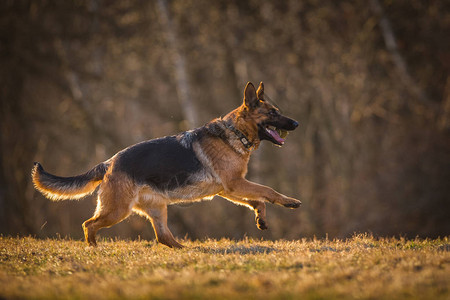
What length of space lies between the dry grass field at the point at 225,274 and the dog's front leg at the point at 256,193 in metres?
0.78

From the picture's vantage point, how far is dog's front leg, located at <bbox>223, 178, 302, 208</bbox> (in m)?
7.15

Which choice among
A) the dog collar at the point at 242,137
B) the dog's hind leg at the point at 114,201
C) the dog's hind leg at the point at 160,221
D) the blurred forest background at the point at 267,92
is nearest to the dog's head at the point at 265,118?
the dog collar at the point at 242,137

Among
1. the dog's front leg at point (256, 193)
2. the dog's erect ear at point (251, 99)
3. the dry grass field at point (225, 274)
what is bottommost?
the dry grass field at point (225, 274)

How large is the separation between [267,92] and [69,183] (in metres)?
12.1

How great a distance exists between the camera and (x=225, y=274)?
4.75 metres

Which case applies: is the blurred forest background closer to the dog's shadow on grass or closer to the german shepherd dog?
the german shepherd dog

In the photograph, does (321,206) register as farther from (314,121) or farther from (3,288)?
(3,288)

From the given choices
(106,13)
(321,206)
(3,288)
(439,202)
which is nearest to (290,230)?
(321,206)

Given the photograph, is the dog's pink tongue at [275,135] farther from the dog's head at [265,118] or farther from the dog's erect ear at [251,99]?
the dog's erect ear at [251,99]

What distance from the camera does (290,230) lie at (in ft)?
62.9

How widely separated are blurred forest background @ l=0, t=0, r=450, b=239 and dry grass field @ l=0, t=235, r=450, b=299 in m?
10.3

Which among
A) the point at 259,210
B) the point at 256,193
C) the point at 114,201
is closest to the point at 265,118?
the point at 256,193

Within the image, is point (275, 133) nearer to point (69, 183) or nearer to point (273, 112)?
point (273, 112)

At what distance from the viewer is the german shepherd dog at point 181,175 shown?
7.11 meters
